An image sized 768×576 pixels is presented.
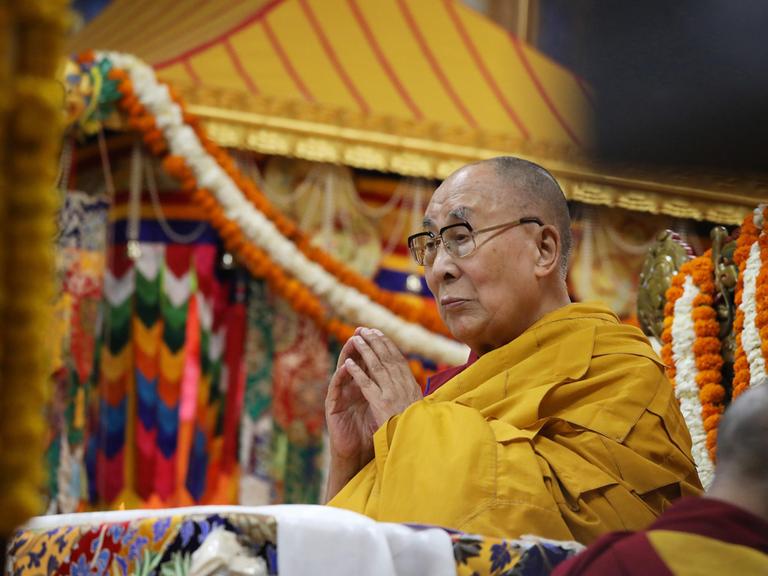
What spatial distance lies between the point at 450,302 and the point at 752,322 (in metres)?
0.58

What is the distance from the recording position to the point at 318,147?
5.51 metres

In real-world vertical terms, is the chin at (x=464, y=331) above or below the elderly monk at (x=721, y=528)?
above

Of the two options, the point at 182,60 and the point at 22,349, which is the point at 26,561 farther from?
the point at 182,60

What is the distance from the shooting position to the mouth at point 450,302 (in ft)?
8.40

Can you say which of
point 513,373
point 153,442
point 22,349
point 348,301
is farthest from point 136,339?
point 22,349

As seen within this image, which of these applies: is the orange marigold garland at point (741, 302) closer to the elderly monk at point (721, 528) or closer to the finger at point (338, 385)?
the finger at point (338, 385)

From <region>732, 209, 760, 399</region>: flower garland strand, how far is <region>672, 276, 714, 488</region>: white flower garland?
11 cm

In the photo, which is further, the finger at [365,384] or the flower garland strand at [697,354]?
the flower garland strand at [697,354]

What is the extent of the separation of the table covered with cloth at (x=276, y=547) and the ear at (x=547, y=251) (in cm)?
90

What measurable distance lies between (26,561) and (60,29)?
3.32ft

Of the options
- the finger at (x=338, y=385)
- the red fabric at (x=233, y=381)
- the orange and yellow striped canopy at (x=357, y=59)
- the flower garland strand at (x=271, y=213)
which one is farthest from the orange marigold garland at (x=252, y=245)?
the finger at (x=338, y=385)

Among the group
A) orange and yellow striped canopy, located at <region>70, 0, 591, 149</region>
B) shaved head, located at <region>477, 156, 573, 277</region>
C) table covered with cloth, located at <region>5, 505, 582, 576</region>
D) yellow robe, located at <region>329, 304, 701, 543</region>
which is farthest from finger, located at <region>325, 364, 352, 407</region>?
orange and yellow striped canopy, located at <region>70, 0, 591, 149</region>

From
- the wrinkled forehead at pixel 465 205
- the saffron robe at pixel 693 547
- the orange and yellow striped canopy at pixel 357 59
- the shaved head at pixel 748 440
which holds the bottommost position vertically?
the saffron robe at pixel 693 547

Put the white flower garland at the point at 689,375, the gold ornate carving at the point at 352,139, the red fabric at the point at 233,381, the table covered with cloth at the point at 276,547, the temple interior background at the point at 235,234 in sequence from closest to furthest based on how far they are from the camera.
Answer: the table covered with cloth at the point at 276,547
the white flower garland at the point at 689,375
the temple interior background at the point at 235,234
the red fabric at the point at 233,381
the gold ornate carving at the point at 352,139
